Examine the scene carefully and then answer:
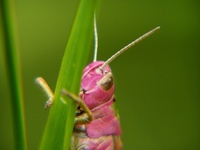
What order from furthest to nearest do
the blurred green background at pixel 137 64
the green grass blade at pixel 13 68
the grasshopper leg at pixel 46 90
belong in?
the blurred green background at pixel 137 64
the grasshopper leg at pixel 46 90
the green grass blade at pixel 13 68

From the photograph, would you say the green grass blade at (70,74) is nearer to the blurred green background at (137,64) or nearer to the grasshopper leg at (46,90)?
the grasshopper leg at (46,90)

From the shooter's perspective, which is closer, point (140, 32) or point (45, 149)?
point (45, 149)

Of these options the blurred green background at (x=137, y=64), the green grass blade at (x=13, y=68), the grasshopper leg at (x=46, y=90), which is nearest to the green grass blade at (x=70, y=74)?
the green grass blade at (x=13, y=68)

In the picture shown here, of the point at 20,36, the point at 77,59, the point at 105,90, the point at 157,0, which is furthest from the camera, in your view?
the point at 157,0

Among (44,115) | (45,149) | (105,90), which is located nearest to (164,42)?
(44,115)

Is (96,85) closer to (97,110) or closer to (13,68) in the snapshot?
(97,110)

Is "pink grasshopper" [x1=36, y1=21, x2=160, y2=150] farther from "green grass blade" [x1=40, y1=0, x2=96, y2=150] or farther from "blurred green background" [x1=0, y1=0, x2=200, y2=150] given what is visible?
"blurred green background" [x1=0, y1=0, x2=200, y2=150]

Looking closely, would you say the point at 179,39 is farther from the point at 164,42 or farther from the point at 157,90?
the point at 157,90

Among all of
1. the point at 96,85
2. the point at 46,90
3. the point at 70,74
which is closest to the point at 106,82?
the point at 96,85
